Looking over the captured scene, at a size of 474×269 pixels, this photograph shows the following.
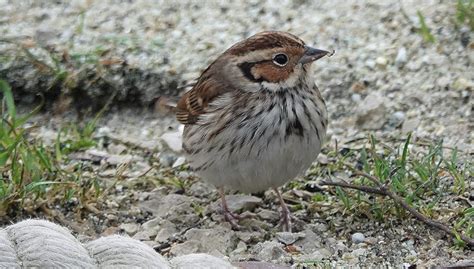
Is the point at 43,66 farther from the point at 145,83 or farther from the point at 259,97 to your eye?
the point at 259,97

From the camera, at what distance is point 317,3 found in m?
6.64

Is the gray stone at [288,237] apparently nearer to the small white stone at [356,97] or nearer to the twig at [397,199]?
the twig at [397,199]

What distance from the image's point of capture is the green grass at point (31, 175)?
498 cm

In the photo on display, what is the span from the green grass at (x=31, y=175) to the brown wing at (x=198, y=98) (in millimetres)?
495

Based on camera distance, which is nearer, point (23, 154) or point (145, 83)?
point (23, 154)

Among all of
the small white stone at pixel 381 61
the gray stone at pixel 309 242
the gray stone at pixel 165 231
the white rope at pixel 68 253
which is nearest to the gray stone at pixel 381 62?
the small white stone at pixel 381 61

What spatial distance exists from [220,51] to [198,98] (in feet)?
3.37

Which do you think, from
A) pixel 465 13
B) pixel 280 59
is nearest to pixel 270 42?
pixel 280 59

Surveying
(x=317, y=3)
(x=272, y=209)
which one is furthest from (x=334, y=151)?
(x=317, y=3)

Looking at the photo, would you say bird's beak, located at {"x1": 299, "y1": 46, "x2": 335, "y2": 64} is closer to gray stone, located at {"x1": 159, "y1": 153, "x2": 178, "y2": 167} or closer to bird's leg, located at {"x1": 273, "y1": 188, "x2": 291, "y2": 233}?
bird's leg, located at {"x1": 273, "y1": 188, "x2": 291, "y2": 233}

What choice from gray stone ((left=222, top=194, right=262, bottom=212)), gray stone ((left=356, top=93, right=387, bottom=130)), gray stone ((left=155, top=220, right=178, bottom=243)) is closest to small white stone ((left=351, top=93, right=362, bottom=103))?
gray stone ((left=356, top=93, right=387, bottom=130))

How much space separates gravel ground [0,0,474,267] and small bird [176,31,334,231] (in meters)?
0.24

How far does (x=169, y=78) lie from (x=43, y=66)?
62 cm

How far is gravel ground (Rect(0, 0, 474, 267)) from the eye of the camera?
15.9 ft
